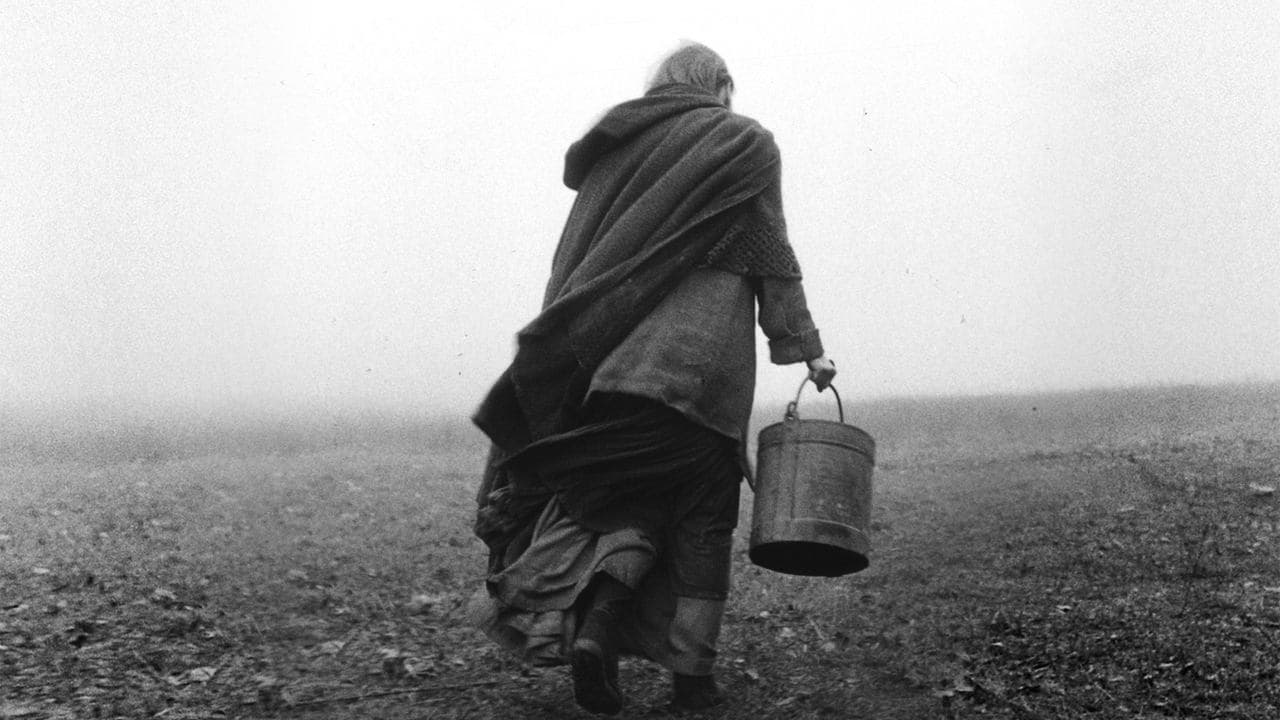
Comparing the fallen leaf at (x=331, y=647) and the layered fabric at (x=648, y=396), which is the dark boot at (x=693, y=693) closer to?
the layered fabric at (x=648, y=396)

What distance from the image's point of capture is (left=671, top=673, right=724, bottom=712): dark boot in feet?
13.9

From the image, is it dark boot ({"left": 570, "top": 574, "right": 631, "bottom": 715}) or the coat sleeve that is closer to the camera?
dark boot ({"left": 570, "top": 574, "right": 631, "bottom": 715})

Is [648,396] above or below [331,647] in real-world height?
above

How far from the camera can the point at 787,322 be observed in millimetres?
4441

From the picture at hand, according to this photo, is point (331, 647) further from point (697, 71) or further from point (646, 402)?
point (697, 71)

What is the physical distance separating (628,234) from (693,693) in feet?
5.91

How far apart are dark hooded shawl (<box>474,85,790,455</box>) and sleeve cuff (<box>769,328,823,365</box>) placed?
0.40 meters

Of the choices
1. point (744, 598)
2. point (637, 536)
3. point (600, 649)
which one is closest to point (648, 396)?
point (637, 536)

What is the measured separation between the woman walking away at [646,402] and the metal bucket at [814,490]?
0.16 metres

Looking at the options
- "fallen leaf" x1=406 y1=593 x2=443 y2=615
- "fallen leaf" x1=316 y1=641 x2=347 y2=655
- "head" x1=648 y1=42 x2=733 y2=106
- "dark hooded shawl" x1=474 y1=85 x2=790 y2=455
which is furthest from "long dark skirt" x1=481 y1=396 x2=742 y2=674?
"fallen leaf" x1=406 y1=593 x2=443 y2=615

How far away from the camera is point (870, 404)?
14.2 meters

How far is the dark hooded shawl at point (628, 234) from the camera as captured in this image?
4.26 m

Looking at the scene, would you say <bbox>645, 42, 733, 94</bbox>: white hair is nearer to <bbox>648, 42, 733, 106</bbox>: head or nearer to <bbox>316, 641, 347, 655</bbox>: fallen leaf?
<bbox>648, 42, 733, 106</bbox>: head

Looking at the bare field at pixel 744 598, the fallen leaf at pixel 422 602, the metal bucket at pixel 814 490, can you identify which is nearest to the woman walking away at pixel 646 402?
the metal bucket at pixel 814 490
